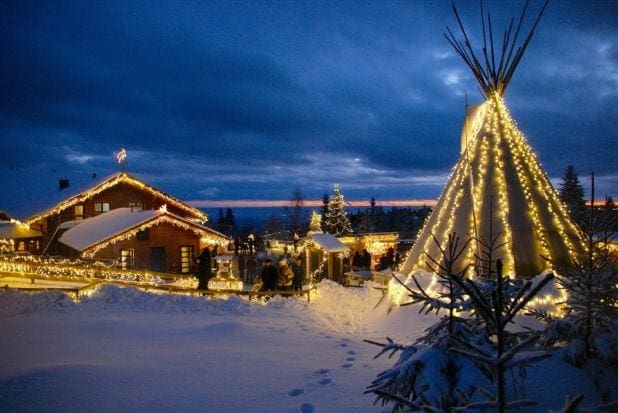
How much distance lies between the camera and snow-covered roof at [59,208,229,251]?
763 inches

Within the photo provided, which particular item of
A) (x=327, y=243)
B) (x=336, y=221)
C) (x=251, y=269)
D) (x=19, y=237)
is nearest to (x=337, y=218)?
(x=336, y=221)

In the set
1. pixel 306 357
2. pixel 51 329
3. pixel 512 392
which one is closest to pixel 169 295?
pixel 51 329

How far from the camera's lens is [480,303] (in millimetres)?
2271

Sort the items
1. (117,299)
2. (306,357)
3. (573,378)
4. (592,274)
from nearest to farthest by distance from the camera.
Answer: (573,378), (592,274), (306,357), (117,299)

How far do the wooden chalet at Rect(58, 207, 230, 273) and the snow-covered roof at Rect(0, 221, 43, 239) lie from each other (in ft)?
10.8

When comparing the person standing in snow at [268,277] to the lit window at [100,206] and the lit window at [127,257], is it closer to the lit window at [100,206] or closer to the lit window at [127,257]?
the lit window at [127,257]

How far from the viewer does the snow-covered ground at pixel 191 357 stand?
4.21m

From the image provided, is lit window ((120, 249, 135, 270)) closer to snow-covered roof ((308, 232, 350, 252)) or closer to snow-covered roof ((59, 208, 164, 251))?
snow-covered roof ((59, 208, 164, 251))

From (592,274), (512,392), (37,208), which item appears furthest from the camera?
(37,208)

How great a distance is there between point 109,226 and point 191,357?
17395 mm

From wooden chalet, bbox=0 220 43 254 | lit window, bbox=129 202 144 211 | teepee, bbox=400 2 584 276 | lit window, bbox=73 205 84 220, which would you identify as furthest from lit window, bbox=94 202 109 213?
teepee, bbox=400 2 584 276

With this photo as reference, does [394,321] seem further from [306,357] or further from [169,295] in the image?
[169,295]

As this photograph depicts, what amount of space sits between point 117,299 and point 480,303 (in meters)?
10.1

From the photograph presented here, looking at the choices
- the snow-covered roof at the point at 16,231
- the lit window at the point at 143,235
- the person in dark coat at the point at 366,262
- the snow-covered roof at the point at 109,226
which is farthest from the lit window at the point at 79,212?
the person in dark coat at the point at 366,262
